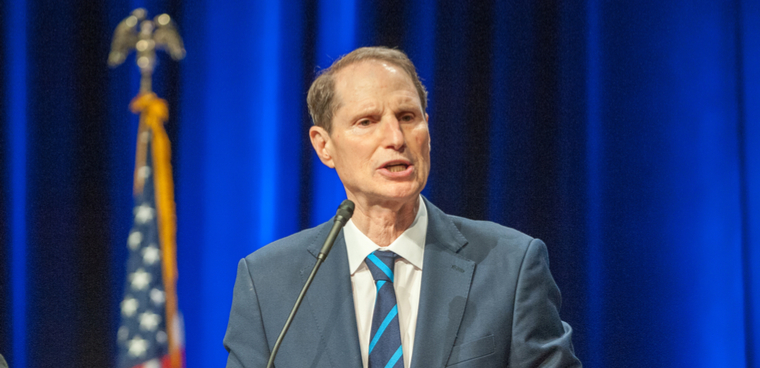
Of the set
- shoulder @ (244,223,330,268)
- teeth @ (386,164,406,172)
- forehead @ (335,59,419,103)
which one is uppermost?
forehead @ (335,59,419,103)

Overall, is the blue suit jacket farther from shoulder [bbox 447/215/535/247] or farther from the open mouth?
the open mouth

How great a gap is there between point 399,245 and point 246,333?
0.44 metres

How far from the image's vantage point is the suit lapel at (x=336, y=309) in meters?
1.57

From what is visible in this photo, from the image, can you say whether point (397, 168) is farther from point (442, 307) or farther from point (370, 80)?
point (442, 307)

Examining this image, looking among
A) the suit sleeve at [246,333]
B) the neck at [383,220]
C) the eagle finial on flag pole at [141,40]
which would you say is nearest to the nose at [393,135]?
the neck at [383,220]

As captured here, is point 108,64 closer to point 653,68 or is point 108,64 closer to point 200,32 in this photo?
point 200,32

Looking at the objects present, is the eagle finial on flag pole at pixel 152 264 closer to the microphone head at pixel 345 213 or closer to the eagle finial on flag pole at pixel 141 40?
the eagle finial on flag pole at pixel 141 40

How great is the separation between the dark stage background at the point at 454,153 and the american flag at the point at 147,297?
0.33 meters

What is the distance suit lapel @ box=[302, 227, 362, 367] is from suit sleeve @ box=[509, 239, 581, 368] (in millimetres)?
374

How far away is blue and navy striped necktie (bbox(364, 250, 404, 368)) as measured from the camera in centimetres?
156

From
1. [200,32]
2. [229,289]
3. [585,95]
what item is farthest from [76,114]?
[585,95]

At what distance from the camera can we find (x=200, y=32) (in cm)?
287

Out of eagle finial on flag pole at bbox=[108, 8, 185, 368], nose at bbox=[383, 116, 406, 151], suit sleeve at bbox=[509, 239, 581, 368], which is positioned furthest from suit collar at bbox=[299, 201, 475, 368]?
eagle finial on flag pole at bbox=[108, 8, 185, 368]

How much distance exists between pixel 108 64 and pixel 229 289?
42.2 inches
